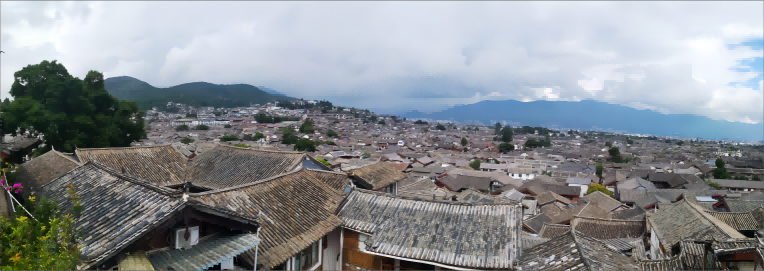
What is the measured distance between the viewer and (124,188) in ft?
23.4

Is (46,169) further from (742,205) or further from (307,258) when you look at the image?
(742,205)

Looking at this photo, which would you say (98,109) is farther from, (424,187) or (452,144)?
(452,144)

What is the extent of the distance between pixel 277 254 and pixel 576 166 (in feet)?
241

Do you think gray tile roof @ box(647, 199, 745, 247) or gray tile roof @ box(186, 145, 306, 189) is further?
gray tile roof @ box(647, 199, 745, 247)

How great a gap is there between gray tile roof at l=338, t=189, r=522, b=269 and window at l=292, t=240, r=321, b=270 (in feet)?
3.99

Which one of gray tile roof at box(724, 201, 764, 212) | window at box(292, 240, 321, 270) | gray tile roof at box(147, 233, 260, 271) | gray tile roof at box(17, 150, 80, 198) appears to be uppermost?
gray tile roof at box(147, 233, 260, 271)

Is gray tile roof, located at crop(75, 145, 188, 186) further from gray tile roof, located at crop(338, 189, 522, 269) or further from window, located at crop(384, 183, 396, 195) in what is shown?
gray tile roof, located at crop(338, 189, 522, 269)

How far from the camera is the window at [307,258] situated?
9312 mm

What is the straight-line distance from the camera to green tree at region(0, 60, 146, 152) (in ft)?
86.2

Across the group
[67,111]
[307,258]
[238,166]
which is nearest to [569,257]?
[307,258]

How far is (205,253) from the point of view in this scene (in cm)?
572

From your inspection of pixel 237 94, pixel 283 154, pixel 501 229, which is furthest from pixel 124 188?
pixel 237 94

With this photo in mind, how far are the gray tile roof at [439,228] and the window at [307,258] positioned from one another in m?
1.22

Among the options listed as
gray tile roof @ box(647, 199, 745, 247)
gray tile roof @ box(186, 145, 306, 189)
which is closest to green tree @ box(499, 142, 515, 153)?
gray tile roof @ box(647, 199, 745, 247)
